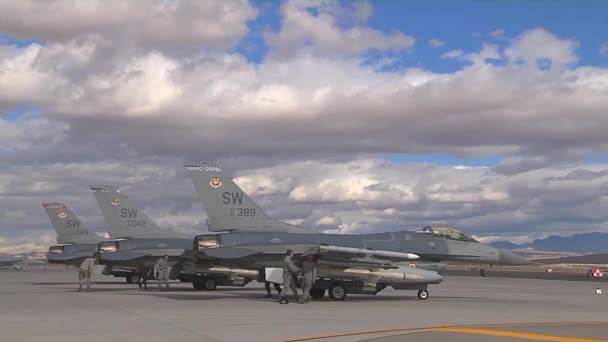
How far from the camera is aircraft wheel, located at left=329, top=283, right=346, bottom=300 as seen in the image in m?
22.3

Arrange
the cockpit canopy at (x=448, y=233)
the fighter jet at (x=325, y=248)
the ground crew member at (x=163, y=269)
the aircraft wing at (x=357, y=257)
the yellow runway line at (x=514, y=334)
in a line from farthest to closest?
1. the ground crew member at (x=163, y=269)
2. the cockpit canopy at (x=448, y=233)
3. the fighter jet at (x=325, y=248)
4. the aircraft wing at (x=357, y=257)
5. the yellow runway line at (x=514, y=334)

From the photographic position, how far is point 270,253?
73.6ft

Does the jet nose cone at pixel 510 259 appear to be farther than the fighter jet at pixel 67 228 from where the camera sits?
No

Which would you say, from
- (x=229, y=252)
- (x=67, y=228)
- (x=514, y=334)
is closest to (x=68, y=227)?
(x=67, y=228)

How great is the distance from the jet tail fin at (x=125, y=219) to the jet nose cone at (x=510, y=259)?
16.6 metres

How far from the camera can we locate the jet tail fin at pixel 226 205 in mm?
23562

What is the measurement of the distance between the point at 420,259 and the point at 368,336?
12.7 metres

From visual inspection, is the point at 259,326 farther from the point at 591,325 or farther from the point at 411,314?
the point at 591,325

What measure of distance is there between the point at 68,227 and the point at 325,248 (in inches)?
983

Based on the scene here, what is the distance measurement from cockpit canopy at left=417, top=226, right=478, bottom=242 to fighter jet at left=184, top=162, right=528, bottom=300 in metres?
0.04

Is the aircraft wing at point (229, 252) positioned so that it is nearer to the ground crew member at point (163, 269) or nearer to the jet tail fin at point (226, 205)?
the jet tail fin at point (226, 205)

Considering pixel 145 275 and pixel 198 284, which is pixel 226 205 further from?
pixel 145 275

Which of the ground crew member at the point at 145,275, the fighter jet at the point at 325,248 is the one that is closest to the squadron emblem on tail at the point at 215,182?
the fighter jet at the point at 325,248

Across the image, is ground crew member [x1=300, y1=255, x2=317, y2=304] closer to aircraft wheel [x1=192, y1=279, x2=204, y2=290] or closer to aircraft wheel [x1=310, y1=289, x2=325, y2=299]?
aircraft wheel [x1=310, y1=289, x2=325, y2=299]
